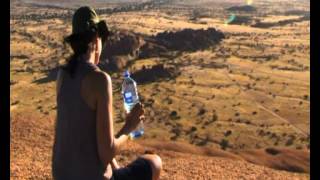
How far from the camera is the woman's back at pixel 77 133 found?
327 centimetres

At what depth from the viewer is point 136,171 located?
3.73 metres

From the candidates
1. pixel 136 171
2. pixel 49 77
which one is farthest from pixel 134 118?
pixel 49 77

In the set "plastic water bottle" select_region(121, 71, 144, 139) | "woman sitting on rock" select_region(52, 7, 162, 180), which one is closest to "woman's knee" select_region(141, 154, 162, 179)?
"woman sitting on rock" select_region(52, 7, 162, 180)

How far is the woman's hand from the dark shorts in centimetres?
28

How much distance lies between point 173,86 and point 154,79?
49.1 inches

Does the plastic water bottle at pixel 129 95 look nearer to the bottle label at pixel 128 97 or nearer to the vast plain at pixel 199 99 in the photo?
the bottle label at pixel 128 97

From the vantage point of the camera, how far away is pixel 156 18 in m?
46.6

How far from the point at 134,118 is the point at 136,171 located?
0.38 m

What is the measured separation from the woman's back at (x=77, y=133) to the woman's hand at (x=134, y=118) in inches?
14.3

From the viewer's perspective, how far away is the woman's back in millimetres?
3273

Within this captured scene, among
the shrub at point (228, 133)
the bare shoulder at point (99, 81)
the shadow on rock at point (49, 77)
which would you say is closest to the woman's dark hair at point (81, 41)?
the bare shoulder at point (99, 81)

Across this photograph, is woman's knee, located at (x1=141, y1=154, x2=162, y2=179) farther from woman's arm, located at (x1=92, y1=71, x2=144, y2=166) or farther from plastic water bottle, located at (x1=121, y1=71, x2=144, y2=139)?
plastic water bottle, located at (x1=121, y1=71, x2=144, y2=139)

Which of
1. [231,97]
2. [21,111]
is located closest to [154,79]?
[231,97]

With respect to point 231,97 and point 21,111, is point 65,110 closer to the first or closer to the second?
point 21,111
